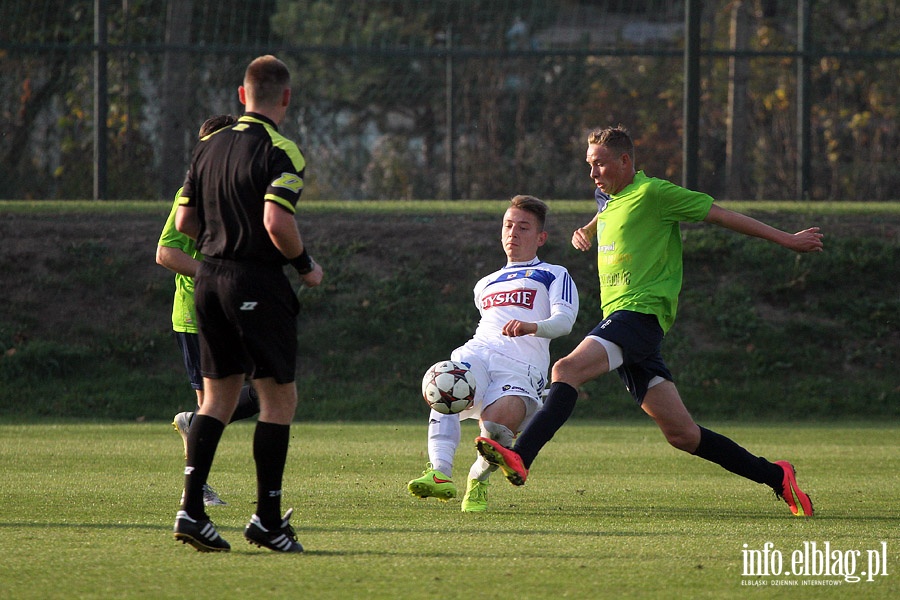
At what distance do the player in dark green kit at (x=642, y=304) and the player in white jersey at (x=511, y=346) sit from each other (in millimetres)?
268

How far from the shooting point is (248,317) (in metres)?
5.17

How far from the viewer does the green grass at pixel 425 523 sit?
4.61 meters

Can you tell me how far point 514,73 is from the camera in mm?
18953

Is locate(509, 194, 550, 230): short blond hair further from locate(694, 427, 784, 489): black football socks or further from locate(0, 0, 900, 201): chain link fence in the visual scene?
locate(0, 0, 900, 201): chain link fence

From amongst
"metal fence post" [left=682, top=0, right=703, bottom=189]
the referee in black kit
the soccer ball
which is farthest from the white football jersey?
"metal fence post" [left=682, top=0, right=703, bottom=189]

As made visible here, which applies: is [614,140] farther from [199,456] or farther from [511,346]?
[199,456]

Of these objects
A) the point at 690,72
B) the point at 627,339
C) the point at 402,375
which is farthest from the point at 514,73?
the point at 627,339

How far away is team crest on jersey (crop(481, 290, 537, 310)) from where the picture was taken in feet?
23.9

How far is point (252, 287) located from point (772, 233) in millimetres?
2761

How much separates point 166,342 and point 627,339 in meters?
8.58

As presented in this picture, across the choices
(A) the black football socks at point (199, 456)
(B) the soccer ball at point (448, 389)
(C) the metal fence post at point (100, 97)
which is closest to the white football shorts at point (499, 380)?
(B) the soccer ball at point (448, 389)

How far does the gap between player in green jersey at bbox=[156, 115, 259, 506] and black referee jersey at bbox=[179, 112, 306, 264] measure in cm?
158

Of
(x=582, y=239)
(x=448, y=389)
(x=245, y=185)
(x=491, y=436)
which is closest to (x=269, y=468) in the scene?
(x=245, y=185)

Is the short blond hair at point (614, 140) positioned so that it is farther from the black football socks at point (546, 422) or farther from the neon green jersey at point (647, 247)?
the black football socks at point (546, 422)
